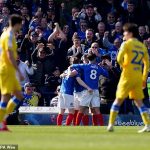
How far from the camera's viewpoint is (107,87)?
984 inches

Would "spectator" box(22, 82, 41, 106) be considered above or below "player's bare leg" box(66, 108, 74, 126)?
above

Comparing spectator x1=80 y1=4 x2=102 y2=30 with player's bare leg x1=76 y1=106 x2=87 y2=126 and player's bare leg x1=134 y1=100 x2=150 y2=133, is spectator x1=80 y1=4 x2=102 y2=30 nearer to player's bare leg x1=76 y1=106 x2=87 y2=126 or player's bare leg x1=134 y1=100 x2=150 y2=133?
player's bare leg x1=76 y1=106 x2=87 y2=126

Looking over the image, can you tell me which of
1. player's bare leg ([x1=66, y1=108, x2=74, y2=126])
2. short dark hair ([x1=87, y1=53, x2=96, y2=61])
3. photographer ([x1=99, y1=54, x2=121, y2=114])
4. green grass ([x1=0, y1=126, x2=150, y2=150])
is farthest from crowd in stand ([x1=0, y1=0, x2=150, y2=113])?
green grass ([x1=0, y1=126, x2=150, y2=150])

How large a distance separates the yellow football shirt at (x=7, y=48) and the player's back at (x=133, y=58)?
2431mm

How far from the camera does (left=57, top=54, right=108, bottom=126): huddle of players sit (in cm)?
2361

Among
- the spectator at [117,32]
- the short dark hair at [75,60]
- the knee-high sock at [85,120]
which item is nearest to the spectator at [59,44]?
the spectator at [117,32]

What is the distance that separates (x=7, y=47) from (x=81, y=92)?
7.12 meters

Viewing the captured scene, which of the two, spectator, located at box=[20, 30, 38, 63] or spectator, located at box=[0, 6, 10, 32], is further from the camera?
spectator, located at box=[0, 6, 10, 32]

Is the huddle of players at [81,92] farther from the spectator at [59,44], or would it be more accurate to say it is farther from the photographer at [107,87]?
the spectator at [59,44]

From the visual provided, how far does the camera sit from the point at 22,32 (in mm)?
28219

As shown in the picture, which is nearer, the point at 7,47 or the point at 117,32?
the point at 7,47

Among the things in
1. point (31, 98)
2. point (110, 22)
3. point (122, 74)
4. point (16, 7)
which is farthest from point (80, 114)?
point (16, 7)

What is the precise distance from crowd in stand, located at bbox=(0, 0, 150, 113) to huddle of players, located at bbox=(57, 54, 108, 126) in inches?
16.6

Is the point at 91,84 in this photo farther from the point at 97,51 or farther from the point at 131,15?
the point at 131,15
